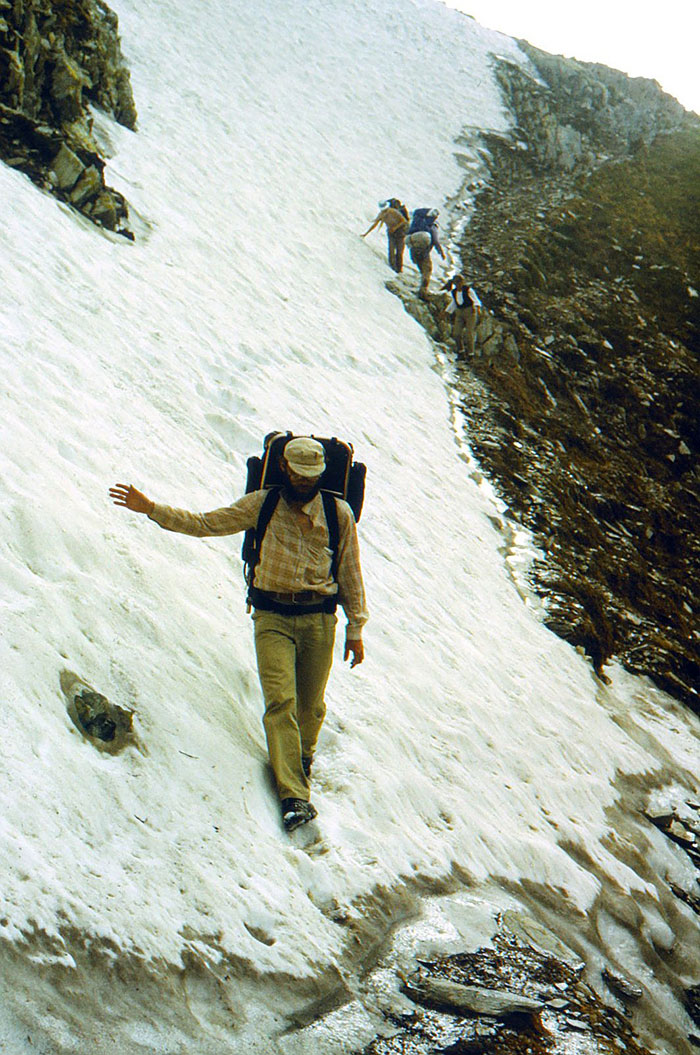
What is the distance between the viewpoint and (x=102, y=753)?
4.74 m

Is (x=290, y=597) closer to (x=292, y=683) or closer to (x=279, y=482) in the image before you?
(x=292, y=683)

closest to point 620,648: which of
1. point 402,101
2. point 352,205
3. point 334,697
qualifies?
point 334,697

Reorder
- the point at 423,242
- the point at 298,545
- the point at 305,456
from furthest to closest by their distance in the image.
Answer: the point at 423,242, the point at 298,545, the point at 305,456

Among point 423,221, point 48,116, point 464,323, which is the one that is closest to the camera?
point 48,116

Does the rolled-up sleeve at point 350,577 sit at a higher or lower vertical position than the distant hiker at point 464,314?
lower

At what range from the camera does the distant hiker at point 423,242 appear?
63.8 ft

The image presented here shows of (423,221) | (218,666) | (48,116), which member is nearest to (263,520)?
(218,666)

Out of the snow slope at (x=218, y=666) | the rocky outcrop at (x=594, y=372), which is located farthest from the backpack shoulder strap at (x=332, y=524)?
the rocky outcrop at (x=594, y=372)

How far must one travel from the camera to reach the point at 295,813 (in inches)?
204

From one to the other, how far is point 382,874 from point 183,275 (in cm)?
999

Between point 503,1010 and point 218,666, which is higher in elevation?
point 503,1010

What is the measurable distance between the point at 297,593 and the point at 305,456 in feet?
2.88

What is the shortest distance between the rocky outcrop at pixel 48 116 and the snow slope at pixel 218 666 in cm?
67

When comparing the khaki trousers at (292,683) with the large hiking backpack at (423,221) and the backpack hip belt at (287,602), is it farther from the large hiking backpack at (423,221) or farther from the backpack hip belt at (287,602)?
the large hiking backpack at (423,221)
